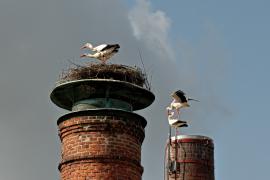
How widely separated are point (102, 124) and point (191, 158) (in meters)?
5.93

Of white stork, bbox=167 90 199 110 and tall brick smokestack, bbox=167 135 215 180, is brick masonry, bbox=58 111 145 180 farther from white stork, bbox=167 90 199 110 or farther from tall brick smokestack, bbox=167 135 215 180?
tall brick smokestack, bbox=167 135 215 180

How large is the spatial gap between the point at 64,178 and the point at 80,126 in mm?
1139

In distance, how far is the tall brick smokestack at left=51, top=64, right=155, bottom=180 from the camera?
12992 millimetres

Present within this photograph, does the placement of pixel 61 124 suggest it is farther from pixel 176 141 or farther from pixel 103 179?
pixel 176 141

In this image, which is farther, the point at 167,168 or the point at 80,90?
the point at 167,168

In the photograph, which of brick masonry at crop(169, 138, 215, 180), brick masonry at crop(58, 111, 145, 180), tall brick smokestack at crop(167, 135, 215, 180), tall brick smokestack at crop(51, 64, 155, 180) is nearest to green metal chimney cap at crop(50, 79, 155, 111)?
tall brick smokestack at crop(51, 64, 155, 180)

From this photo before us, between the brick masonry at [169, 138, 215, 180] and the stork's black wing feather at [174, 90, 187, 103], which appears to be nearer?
the stork's black wing feather at [174, 90, 187, 103]

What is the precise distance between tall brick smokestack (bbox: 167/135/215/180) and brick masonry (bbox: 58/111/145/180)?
467 centimetres

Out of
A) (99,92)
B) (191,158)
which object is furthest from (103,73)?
(191,158)

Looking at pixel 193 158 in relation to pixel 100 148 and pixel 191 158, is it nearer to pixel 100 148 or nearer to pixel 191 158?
pixel 191 158

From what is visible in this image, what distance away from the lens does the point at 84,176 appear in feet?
42.2

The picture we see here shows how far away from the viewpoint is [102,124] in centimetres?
1327

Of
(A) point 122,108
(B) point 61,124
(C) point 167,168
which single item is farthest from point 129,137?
(C) point 167,168

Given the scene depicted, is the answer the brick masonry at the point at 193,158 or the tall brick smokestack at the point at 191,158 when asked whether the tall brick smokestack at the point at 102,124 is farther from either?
the brick masonry at the point at 193,158
